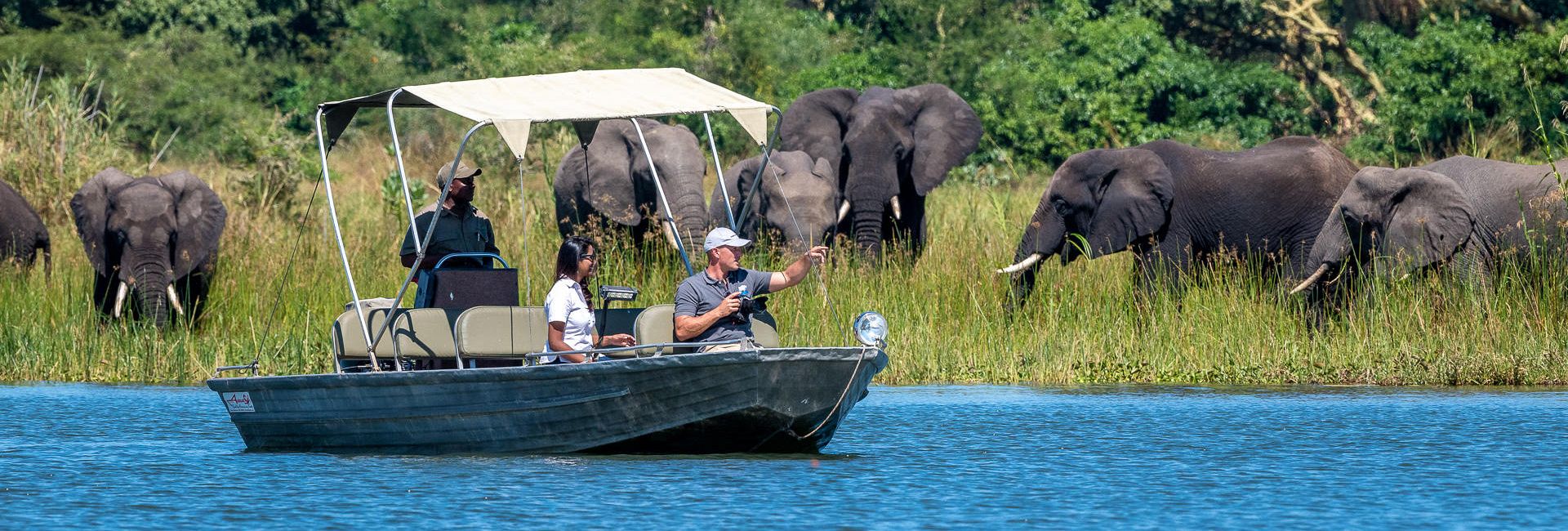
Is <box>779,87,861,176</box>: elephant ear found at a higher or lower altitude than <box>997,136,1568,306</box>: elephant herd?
higher

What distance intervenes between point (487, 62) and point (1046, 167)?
8503mm

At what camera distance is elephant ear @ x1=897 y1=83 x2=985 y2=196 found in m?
22.2

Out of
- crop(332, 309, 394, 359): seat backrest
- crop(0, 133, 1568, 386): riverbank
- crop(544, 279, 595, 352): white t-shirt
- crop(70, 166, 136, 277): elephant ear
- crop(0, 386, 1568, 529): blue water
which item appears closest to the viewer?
crop(0, 386, 1568, 529): blue water

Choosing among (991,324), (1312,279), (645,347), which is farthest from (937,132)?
(645,347)

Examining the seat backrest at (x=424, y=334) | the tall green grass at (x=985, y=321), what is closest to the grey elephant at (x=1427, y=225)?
the tall green grass at (x=985, y=321)

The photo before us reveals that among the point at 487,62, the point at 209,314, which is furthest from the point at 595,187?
the point at 487,62

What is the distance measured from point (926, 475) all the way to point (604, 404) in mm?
1451

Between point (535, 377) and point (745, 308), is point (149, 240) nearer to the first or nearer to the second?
point (535, 377)

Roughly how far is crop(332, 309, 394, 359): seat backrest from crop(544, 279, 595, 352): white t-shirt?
891mm

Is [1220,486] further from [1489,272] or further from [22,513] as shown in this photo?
[1489,272]

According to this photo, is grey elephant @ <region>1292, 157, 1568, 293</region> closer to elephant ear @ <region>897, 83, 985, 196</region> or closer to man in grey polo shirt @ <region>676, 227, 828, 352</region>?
elephant ear @ <region>897, 83, 985, 196</region>

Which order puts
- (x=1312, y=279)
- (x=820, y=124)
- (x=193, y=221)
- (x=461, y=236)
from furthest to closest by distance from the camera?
(x=820, y=124), (x=193, y=221), (x=1312, y=279), (x=461, y=236)

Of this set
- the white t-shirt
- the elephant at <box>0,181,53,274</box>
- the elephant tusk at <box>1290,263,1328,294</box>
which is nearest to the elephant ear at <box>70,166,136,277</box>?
the elephant at <box>0,181,53,274</box>

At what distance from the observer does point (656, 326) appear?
36.8 feet
